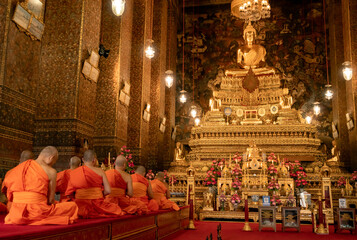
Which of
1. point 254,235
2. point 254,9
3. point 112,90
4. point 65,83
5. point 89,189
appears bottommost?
point 254,235

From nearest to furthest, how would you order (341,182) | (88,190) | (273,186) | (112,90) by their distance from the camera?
(88,190) < (273,186) < (112,90) < (341,182)

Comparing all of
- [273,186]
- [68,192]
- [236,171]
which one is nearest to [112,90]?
[236,171]

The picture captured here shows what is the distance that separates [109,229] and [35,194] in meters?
0.86

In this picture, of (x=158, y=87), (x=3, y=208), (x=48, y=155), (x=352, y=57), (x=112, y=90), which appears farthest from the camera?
(x=158, y=87)

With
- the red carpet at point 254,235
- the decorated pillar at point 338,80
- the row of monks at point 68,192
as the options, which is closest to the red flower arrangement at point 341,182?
the red carpet at point 254,235

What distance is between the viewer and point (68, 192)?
443 cm

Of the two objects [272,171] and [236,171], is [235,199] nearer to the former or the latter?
[236,171]

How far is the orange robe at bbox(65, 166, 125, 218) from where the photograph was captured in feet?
14.3

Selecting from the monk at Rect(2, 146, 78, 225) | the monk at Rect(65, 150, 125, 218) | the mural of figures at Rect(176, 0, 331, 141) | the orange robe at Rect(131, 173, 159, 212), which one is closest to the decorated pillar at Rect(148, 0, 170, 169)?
the mural of figures at Rect(176, 0, 331, 141)

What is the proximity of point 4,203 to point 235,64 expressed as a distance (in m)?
15.7

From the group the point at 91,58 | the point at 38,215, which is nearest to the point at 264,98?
the point at 91,58

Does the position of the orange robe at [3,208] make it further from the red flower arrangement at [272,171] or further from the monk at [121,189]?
the red flower arrangement at [272,171]

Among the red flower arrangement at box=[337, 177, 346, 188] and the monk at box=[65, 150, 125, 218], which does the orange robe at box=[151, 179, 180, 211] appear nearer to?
the monk at box=[65, 150, 125, 218]

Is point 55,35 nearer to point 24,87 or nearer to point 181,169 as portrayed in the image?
point 24,87
